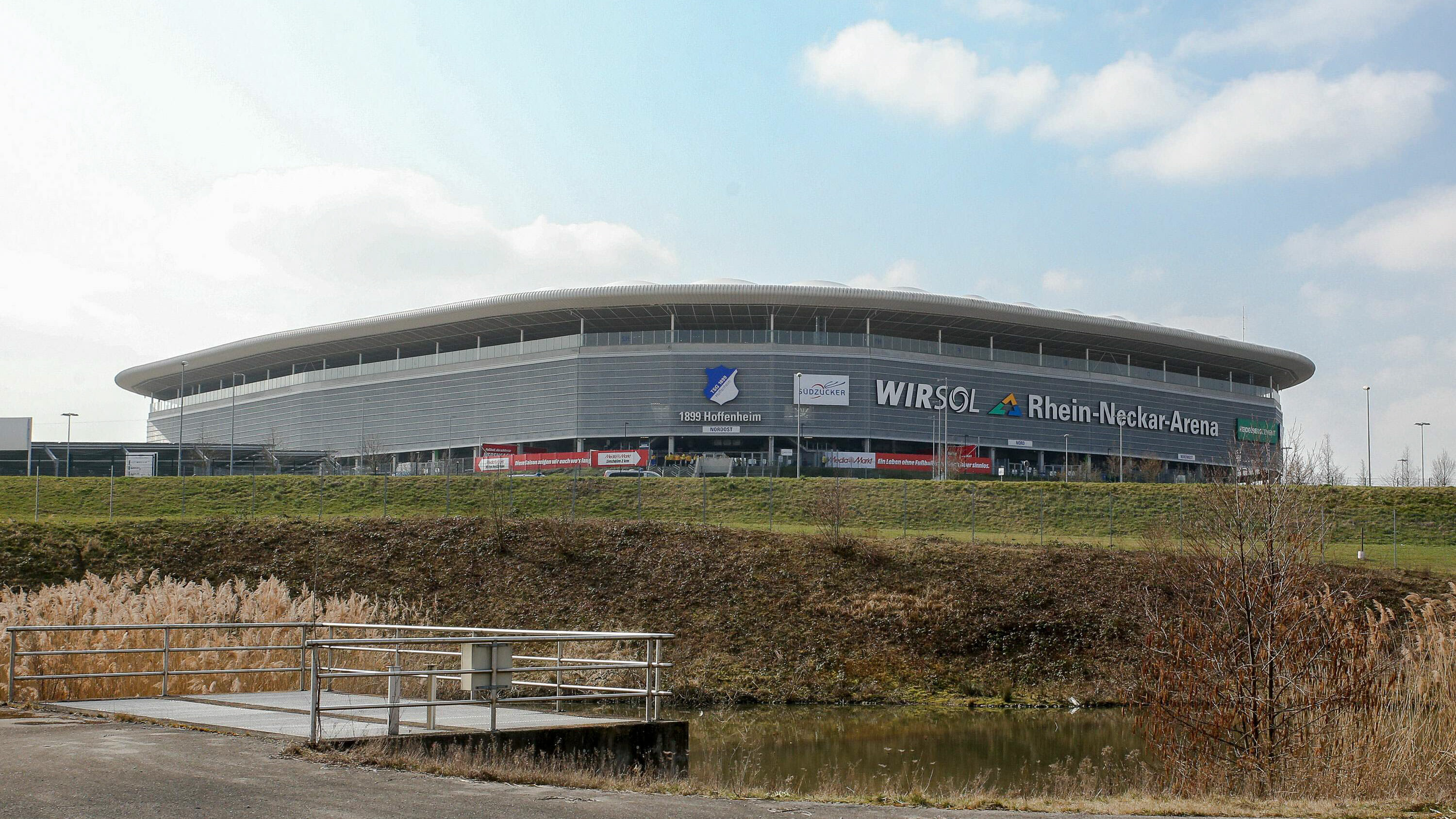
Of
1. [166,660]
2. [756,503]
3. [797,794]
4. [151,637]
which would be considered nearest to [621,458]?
[756,503]

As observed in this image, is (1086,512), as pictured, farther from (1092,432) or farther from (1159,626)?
(1092,432)

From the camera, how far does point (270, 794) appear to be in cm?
869

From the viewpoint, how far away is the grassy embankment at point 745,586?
84.1ft

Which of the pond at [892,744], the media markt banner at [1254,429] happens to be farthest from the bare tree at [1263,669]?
the media markt banner at [1254,429]

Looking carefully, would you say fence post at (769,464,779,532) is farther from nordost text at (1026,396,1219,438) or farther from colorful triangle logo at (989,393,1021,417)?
nordost text at (1026,396,1219,438)

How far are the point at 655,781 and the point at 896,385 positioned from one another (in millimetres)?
66691

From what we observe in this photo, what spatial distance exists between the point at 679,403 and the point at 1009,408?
22312 mm

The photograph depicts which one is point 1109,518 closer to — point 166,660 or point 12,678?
point 166,660

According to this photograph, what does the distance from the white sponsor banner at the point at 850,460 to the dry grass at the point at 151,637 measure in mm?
54598

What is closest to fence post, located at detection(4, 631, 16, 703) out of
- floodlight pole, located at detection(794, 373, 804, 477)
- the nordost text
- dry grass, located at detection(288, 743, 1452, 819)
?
dry grass, located at detection(288, 743, 1452, 819)

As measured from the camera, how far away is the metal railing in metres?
11.6

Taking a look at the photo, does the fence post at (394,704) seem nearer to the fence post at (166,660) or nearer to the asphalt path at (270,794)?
the asphalt path at (270,794)

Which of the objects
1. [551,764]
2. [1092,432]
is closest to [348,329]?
[1092,432]

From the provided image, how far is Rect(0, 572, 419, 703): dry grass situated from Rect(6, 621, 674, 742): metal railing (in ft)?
0.25
